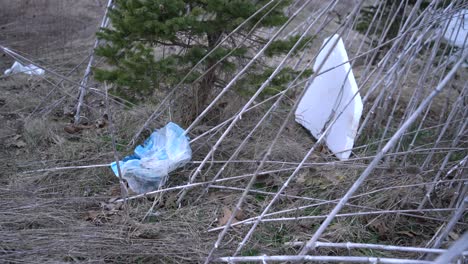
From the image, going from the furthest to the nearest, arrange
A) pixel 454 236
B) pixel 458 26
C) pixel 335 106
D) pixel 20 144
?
1. pixel 458 26
2. pixel 335 106
3. pixel 20 144
4. pixel 454 236

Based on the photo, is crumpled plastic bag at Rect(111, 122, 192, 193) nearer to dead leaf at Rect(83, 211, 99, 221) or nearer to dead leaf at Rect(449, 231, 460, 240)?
dead leaf at Rect(83, 211, 99, 221)

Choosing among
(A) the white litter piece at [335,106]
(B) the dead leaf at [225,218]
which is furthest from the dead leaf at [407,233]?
(B) the dead leaf at [225,218]

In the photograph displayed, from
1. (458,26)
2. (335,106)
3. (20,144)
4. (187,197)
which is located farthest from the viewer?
(458,26)

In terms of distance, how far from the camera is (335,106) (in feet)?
11.0

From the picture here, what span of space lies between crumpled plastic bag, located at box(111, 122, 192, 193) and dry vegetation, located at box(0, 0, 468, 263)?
0.10 meters

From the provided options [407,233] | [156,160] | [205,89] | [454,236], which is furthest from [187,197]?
[454,236]

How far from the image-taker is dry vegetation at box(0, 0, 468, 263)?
2156 mm

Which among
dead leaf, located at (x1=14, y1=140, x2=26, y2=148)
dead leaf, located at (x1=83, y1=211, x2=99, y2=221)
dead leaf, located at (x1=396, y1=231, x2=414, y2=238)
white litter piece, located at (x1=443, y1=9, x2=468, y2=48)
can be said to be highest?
white litter piece, located at (x1=443, y1=9, x2=468, y2=48)

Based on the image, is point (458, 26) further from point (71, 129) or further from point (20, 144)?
point (20, 144)

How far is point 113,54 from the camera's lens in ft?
9.59

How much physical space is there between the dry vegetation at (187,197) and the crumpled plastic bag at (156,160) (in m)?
0.10

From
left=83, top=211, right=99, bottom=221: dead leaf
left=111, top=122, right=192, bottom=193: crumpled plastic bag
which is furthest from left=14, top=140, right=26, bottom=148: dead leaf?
left=83, top=211, right=99, bottom=221: dead leaf

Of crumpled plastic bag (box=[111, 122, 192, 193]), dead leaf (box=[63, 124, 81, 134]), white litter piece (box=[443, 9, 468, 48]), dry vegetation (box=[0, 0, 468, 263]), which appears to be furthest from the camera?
dead leaf (box=[63, 124, 81, 134])

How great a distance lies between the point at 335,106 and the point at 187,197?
136 centimetres
